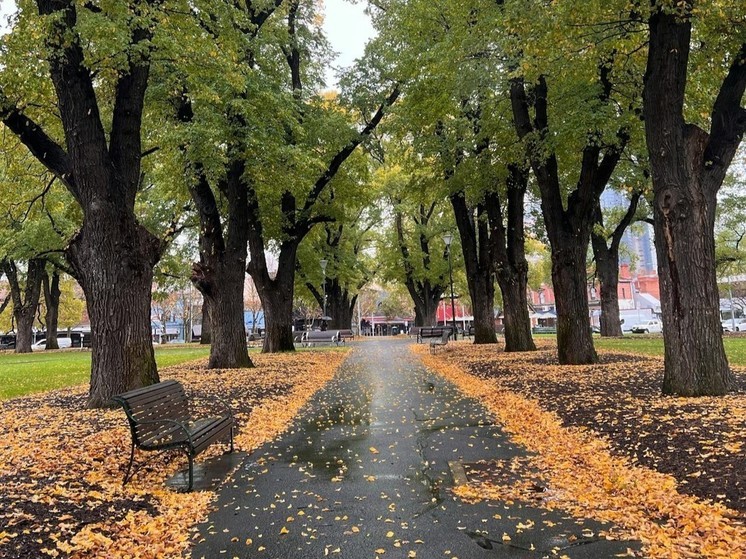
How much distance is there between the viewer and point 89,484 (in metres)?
5.04

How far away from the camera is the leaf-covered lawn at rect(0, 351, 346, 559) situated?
12.5 feet

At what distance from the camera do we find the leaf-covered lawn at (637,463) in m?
3.87

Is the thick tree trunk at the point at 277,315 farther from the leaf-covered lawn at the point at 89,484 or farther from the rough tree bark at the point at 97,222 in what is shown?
the rough tree bark at the point at 97,222

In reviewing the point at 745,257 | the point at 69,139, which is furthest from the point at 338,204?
the point at 745,257

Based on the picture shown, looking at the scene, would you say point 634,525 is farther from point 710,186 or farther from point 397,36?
point 397,36

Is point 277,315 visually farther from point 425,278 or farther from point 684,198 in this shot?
point 425,278

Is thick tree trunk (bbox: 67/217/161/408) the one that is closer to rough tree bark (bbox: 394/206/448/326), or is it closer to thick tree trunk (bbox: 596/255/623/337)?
thick tree trunk (bbox: 596/255/623/337)

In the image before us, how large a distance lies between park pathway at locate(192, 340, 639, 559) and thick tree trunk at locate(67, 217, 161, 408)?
9.96 feet

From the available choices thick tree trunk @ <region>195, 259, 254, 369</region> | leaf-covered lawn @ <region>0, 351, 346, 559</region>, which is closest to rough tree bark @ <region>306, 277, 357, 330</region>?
thick tree trunk @ <region>195, 259, 254, 369</region>

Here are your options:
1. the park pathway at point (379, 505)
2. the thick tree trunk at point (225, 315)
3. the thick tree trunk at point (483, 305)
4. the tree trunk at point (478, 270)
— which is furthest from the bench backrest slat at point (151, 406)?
the thick tree trunk at point (483, 305)

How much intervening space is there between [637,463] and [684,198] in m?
4.44

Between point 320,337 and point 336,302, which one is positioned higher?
point 336,302

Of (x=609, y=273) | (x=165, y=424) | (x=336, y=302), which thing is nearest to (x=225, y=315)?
(x=165, y=424)

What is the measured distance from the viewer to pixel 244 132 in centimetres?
1445
